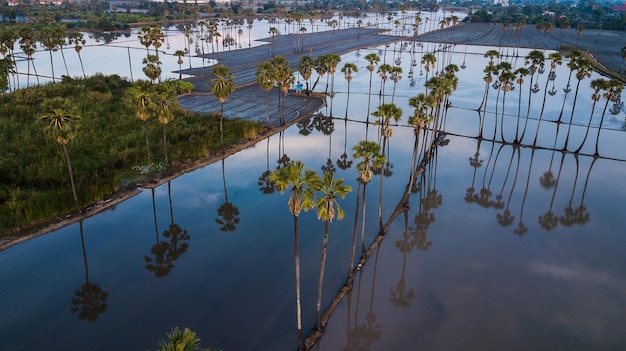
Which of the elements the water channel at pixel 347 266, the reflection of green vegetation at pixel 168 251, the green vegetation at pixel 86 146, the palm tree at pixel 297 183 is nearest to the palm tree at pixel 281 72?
the green vegetation at pixel 86 146

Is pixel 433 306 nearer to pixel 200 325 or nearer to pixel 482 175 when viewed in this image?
pixel 200 325

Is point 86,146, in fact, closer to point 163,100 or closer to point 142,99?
point 163,100

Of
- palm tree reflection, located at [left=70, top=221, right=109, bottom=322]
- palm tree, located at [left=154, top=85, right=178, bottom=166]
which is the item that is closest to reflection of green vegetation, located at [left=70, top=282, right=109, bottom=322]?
palm tree reflection, located at [left=70, top=221, right=109, bottom=322]

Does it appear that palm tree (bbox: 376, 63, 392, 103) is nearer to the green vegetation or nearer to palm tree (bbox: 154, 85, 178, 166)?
the green vegetation

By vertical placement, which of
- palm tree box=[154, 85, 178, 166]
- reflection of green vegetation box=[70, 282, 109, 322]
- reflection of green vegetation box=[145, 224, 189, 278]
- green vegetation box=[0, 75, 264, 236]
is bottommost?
reflection of green vegetation box=[70, 282, 109, 322]

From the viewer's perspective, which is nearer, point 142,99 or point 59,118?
point 59,118

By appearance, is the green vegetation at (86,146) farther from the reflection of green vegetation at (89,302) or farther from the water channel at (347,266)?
the reflection of green vegetation at (89,302)

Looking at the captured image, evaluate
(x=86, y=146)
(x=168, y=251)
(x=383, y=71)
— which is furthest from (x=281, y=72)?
(x=168, y=251)
